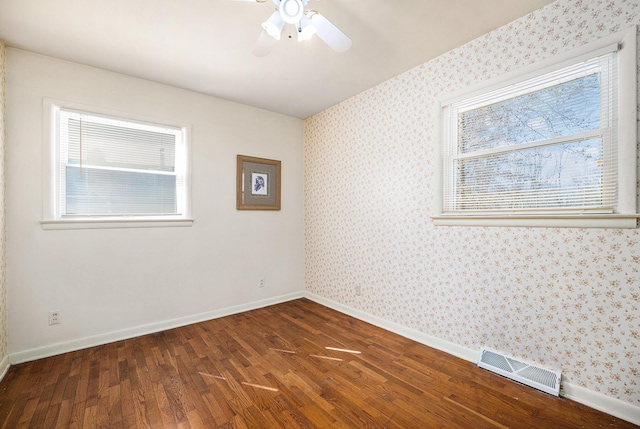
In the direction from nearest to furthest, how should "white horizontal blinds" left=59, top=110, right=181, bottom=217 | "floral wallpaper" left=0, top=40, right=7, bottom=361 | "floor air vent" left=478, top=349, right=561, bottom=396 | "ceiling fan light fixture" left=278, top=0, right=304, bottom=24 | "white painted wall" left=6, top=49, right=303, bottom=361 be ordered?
"ceiling fan light fixture" left=278, top=0, right=304, bottom=24, "floor air vent" left=478, top=349, right=561, bottom=396, "floral wallpaper" left=0, top=40, right=7, bottom=361, "white painted wall" left=6, top=49, right=303, bottom=361, "white horizontal blinds" left=59, top=110, right=181, bottom=217

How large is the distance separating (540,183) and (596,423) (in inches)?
59.1

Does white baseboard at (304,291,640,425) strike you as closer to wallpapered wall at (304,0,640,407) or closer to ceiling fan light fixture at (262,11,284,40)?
wallpapered wall at (304,0,640,407)

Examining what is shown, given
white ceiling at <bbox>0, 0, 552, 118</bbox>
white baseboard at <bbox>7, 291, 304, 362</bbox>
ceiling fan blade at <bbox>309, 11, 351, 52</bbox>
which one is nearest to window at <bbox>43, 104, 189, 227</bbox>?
white ceiling at <bbox>0, 0, 552, 118</bbox>

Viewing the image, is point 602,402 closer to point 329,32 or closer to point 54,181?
point 329,32

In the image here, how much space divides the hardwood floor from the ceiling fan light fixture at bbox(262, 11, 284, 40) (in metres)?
2.35

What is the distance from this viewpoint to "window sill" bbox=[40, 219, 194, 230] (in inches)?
96.1

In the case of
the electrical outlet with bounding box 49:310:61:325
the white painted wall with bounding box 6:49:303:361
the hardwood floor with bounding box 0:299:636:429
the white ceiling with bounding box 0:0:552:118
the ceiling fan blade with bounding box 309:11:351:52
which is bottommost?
the hardwood floor with bounding box 0:299:636:429

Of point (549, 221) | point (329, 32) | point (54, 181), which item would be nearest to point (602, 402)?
point (549, 221)

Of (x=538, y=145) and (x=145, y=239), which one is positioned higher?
(x=538, y=145)

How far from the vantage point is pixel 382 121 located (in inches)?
120

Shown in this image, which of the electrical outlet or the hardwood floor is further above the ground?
the electrical outlet

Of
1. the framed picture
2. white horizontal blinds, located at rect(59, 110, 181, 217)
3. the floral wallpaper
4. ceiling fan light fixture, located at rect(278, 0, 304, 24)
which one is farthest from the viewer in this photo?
the framed picture

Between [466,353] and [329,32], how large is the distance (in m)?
2.66

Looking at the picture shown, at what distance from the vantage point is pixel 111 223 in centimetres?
269
